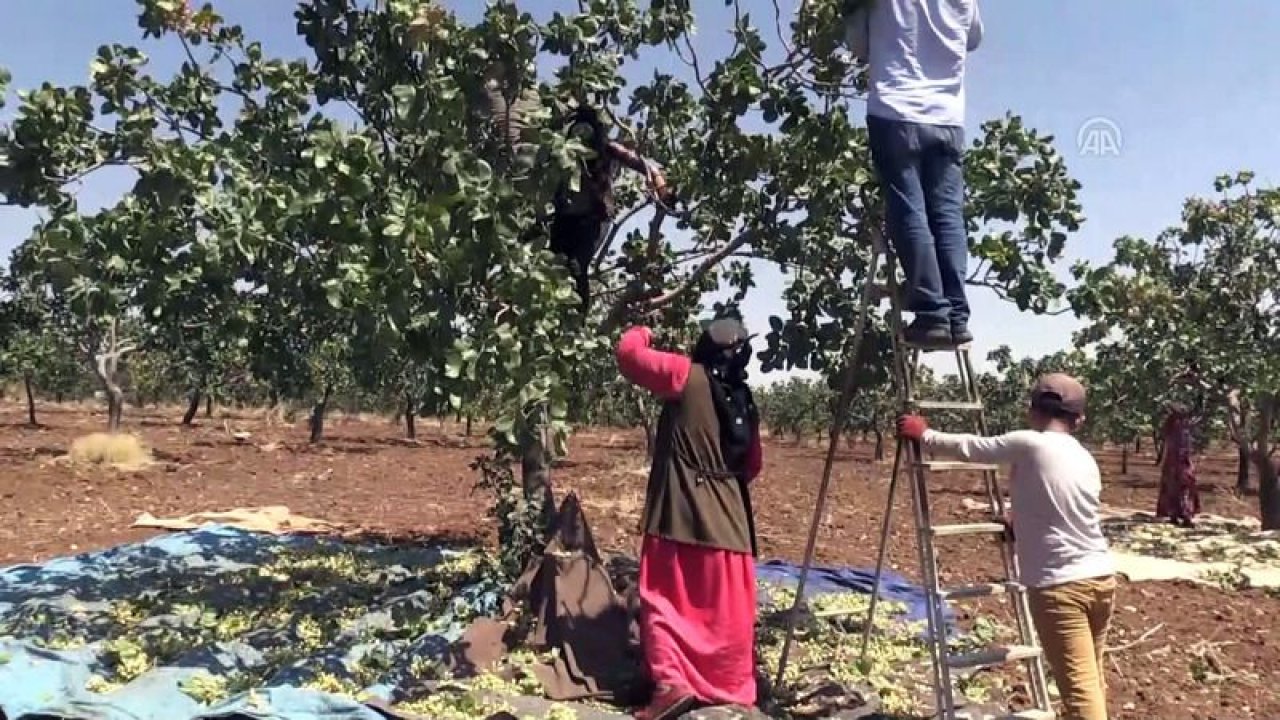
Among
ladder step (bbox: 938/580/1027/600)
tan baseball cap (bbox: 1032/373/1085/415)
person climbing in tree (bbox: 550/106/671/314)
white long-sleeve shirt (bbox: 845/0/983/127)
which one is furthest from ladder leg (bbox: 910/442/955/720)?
person climbing in tree (bbox: 550/106/671/314)

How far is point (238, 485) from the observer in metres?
16.5

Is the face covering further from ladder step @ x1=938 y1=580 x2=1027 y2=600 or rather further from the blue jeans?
ladder step @ x1=938 y1=580 x2=1027 y2=600

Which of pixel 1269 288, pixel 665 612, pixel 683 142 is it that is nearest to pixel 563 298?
pixel 665 612

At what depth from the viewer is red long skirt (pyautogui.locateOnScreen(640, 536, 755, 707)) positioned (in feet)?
18.2

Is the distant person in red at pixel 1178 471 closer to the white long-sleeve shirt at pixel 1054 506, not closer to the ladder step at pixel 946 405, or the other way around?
the ladder step at pixel 946 405

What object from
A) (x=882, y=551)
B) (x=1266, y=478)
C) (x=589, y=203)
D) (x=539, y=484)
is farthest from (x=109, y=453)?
(x=1266, y=478)

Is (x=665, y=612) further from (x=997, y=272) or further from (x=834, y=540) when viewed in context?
(x=834, y=540)

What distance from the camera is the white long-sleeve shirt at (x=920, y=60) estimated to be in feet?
17.3

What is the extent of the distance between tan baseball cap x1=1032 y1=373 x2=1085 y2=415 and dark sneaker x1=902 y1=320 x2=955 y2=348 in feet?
1.84

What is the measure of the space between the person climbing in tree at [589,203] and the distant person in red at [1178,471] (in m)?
12.7

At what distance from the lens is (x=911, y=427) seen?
5223 mm

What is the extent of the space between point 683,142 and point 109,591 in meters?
5.22

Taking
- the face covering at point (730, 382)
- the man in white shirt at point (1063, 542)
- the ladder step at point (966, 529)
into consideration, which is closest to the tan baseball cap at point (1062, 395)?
the man in white shirt at point (1063, 542)

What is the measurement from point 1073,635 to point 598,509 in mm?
10105
